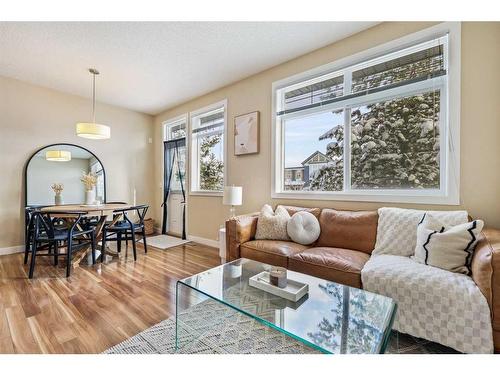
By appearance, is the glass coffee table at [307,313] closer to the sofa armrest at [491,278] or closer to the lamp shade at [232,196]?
the sofa armrest at [491,278]

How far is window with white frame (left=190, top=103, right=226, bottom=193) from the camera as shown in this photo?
162 inches

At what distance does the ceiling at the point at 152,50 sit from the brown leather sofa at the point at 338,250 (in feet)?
6.37

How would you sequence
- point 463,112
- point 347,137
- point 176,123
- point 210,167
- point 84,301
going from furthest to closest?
1. point 176,123
2. point 210,167
3. point 347,137
4. point 84,301
5. point 463,112

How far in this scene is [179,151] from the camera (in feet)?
15.9

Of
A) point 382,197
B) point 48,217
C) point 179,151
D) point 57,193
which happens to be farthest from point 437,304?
point 57,193

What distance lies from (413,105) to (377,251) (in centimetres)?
147

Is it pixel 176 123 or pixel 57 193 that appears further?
pixel 176 123

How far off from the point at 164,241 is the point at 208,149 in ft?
6.22

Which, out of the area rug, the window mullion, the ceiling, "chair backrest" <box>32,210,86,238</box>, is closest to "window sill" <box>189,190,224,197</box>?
the area rug

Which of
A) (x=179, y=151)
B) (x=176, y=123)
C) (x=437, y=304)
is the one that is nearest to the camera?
(x=437, y=304)

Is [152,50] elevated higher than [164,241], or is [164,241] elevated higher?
[152,50]

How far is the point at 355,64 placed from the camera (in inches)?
103

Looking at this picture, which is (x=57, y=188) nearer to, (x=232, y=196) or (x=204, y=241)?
(x=204, y=241)
